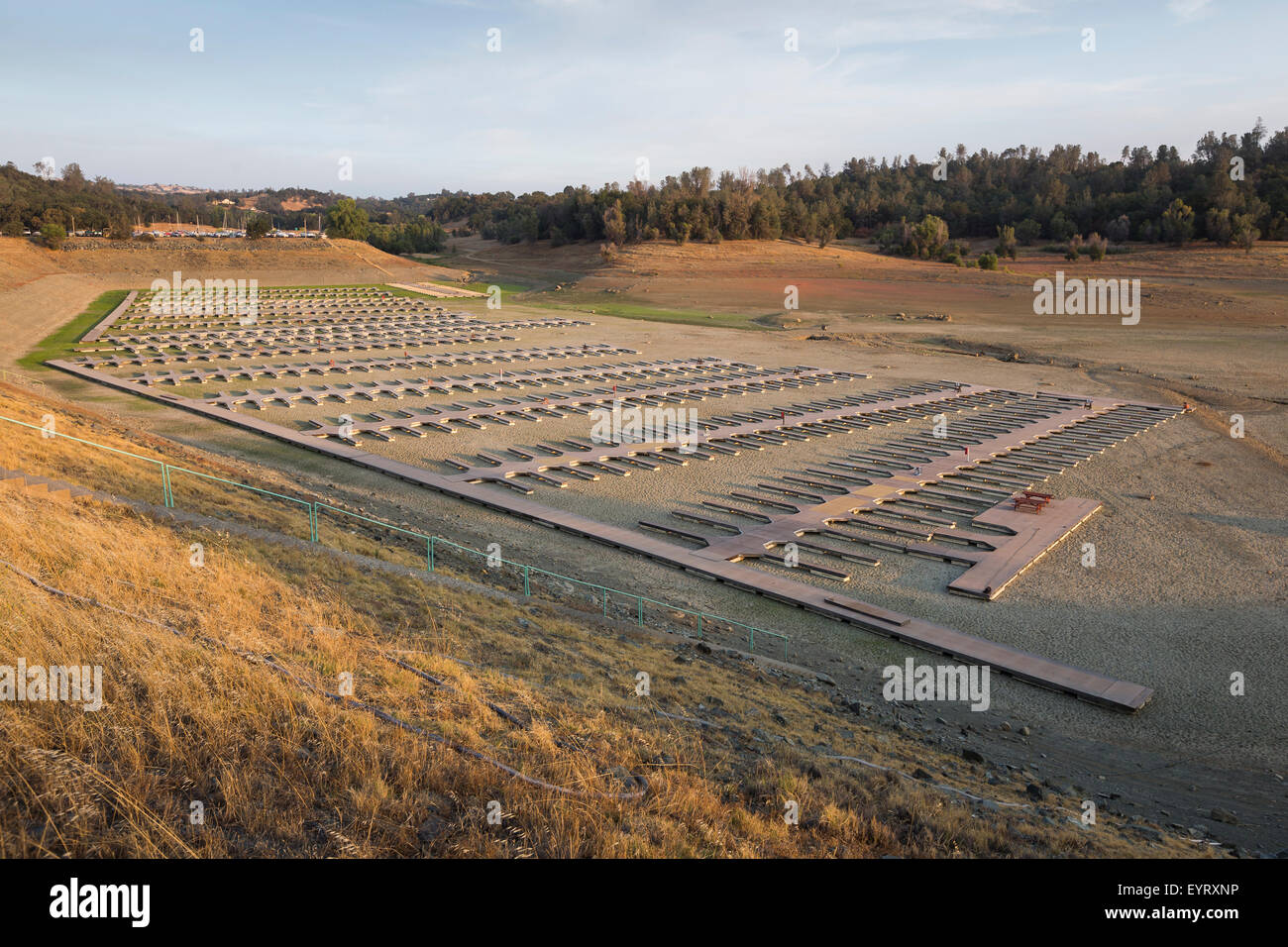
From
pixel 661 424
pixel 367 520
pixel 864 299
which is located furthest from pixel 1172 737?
pixel 864 299

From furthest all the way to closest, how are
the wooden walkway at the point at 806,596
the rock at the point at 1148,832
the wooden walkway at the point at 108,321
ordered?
the wooden walkway at the point at 108,321
the wooden walkway at the point at 806,596
the rock at the point at 1148,832

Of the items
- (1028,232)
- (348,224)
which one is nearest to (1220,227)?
(1028,232)

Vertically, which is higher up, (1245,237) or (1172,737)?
(1245,237)

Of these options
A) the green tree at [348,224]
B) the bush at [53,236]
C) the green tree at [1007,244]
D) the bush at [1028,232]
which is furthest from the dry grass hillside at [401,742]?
the green tree at [348,224]

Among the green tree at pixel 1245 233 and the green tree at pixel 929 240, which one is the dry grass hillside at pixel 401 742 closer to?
the green tree at pixel 1245 233

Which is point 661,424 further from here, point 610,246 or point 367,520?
point 610,246

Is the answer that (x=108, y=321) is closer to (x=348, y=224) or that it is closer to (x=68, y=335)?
(x=68, y=335)
